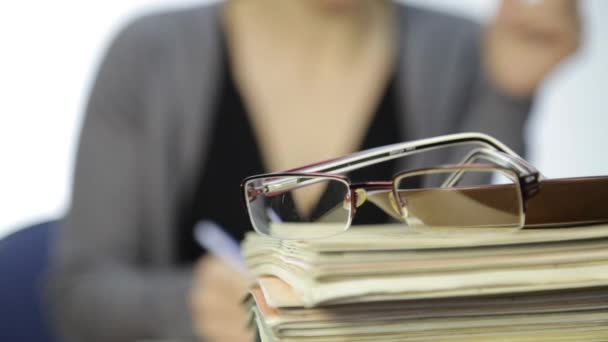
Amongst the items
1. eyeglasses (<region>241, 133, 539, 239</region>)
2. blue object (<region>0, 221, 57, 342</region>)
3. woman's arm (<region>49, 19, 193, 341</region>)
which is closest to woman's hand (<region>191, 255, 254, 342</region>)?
woman's arm (<region>49, 19, 193, 341</region>)

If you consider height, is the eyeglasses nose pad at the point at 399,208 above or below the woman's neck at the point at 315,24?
below

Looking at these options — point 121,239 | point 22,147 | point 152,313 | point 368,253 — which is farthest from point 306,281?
point 22,147

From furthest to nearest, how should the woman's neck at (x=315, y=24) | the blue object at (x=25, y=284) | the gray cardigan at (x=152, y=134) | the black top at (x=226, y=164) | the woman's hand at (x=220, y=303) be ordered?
the woman's neck at (x=315, y=24), the black top at (x=226, y=164), the gray cardigan at (x=152, y=134), the blue object at (x=25, y=284), the woman's hand at (x=220, y=303)

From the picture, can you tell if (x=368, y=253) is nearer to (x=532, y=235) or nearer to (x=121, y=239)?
(x=532, y=235)

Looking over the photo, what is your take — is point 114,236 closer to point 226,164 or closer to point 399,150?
point 226,164

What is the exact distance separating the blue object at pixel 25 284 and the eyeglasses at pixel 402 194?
70 centimetres

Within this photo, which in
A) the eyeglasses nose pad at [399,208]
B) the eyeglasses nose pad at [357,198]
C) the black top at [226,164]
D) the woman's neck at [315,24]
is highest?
the woman's neck at [315,24]

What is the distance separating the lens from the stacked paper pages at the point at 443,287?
0.23 meters

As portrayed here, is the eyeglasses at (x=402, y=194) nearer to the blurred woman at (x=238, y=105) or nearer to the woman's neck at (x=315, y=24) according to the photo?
the blurred woman at (x=238, y=105)

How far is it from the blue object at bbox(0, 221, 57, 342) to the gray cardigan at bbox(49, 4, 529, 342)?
2 centimetres

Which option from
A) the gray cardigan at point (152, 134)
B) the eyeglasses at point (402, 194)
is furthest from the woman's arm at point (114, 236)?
the eyeglasses at point (402, 194)

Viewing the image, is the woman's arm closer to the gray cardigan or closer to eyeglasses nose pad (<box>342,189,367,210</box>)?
the gray cardigan

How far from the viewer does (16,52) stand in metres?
1.28

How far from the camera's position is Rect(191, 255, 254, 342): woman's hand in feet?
2.62
